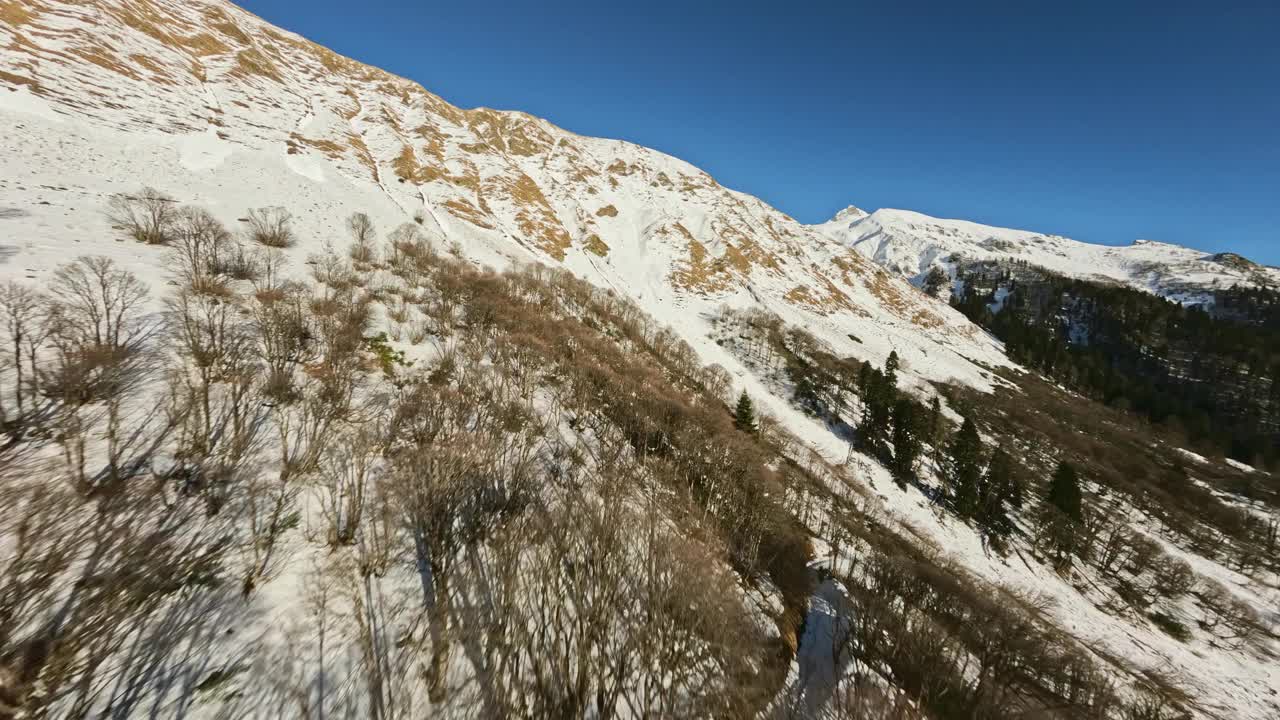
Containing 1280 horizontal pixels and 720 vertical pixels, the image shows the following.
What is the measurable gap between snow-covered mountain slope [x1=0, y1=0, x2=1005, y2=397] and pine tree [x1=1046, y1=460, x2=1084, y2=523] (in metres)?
27.4

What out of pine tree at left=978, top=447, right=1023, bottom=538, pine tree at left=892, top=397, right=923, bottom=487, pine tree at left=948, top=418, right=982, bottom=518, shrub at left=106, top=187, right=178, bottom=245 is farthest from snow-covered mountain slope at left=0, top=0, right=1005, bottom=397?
pine tree at left=892, top=397, right=923, bottom=487

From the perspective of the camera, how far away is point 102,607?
4969mm

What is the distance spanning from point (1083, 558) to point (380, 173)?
99.4 m

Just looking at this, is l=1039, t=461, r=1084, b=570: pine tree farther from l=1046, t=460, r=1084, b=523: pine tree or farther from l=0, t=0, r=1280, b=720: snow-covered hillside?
l=0, t=0, r=1280, b=720: snow-covered hillside

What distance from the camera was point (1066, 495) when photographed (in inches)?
1708

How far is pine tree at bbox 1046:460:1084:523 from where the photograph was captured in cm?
4262

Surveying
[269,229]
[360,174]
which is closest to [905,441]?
[269,229]

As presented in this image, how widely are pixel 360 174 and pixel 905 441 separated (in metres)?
75.3

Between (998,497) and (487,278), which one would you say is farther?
(998,497)

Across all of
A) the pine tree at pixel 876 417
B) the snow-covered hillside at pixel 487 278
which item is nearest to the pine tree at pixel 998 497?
the snow-covered hillside at pixel 487 278

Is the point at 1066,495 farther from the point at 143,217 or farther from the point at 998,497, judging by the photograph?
the point at 143,217

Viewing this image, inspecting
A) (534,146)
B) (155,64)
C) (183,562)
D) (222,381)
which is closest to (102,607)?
(183,562)

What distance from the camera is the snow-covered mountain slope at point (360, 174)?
2589cm

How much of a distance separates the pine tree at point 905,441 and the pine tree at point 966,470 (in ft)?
13.2
